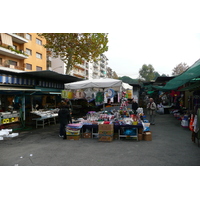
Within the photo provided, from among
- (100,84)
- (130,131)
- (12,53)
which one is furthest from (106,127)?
(12,53)

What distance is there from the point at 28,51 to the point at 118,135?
26620mm

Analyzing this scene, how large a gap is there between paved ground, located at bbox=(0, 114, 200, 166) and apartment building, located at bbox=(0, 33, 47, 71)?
20.2m

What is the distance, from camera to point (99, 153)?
507 cm

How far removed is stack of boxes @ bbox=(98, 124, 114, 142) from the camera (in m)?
6.39

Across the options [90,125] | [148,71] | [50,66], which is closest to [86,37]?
[90,125]

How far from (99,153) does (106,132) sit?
1466 mm

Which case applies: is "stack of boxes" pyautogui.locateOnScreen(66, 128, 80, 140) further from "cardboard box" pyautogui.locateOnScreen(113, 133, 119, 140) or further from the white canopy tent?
the white canopy tent

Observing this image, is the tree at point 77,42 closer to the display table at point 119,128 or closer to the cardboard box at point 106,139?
the display table at point 119,128

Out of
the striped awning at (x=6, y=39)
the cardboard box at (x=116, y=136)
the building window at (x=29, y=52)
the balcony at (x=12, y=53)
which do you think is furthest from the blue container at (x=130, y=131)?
the building window at (x=29, y=52)

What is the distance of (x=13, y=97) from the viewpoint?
35.3 ft

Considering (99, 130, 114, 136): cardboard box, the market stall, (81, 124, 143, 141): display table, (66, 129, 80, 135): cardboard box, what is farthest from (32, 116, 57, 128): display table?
(99, 130, 114, 136): cardboard box

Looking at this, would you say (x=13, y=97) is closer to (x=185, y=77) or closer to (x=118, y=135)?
(x=118, y=135)

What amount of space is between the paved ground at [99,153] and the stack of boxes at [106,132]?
0.23 metres

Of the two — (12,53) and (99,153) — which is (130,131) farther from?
(12,53)
